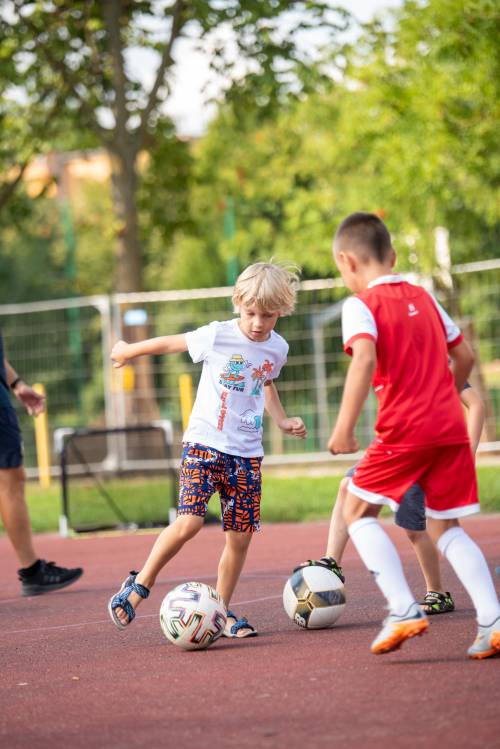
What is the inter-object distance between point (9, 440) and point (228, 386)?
249cm

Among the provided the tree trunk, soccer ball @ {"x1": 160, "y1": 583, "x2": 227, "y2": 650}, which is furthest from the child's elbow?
the tree trunk

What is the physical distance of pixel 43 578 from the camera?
8.27 meters

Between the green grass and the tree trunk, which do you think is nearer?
the green grass

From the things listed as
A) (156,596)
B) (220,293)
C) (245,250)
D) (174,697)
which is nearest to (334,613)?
(174,697)

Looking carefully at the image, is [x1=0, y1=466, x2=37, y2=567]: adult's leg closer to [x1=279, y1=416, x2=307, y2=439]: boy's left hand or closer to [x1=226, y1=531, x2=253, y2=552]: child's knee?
[x1=226, y1=531, x2=253, y2=552]: child's knee

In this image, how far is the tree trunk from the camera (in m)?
19.1

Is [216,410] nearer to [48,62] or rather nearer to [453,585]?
[453,585]

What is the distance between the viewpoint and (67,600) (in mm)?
8008

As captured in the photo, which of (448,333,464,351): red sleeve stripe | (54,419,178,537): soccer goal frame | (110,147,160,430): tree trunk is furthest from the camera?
(110,147,160,430): tree trunk

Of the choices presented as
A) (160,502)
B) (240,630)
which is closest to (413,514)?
(240,630)

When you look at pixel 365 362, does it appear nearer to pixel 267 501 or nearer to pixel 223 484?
pixel 223 484

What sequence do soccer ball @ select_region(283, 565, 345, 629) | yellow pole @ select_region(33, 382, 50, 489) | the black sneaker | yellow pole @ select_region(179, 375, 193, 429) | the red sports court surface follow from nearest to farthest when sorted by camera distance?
the red sports court surface → soccer ball @ select_region(283, 565, 345, 629) → the black sneaker → yellow pole @ select_region(179, 375, 193, 429) → yellow pole @ select_region(33, 382, 50, 489)

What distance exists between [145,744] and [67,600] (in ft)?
13.5

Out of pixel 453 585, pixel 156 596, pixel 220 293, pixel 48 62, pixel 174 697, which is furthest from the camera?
pixel 48 62
